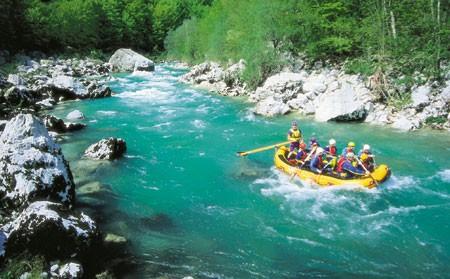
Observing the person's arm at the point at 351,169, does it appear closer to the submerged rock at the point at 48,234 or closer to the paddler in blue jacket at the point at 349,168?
the paddler in blue jacket at the point at 349,168

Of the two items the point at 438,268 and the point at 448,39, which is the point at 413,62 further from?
the point at 438,268

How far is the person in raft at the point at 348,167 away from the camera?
1467 cm

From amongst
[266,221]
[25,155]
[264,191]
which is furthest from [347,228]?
[25,155]

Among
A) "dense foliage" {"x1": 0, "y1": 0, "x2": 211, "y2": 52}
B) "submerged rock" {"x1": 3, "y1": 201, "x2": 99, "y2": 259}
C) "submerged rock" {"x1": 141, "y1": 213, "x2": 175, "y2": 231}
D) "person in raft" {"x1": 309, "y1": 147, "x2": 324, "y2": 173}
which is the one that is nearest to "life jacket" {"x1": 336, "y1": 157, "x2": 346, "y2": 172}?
"person in raft" {"x1": 309, "y1": 147, "x2": 324, "y2": 173}

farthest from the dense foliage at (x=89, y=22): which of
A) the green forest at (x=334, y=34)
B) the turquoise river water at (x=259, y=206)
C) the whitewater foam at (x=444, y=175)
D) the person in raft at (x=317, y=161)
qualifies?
the whitewater foam at (x=444, y=175)

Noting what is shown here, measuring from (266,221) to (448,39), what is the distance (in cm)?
1629

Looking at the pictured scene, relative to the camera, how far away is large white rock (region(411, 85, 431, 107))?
70.2 feet

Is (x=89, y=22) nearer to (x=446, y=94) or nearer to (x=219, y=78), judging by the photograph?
(x=219, y=78)

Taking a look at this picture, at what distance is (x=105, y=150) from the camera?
17.7 m

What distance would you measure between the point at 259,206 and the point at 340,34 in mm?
19747

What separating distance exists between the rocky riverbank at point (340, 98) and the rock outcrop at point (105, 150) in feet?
31.5

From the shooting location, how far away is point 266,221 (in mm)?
12422

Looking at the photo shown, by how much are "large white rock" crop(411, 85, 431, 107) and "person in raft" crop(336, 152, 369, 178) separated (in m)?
8.51

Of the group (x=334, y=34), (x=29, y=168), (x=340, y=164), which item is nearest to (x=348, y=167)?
(x=340, y=164)
